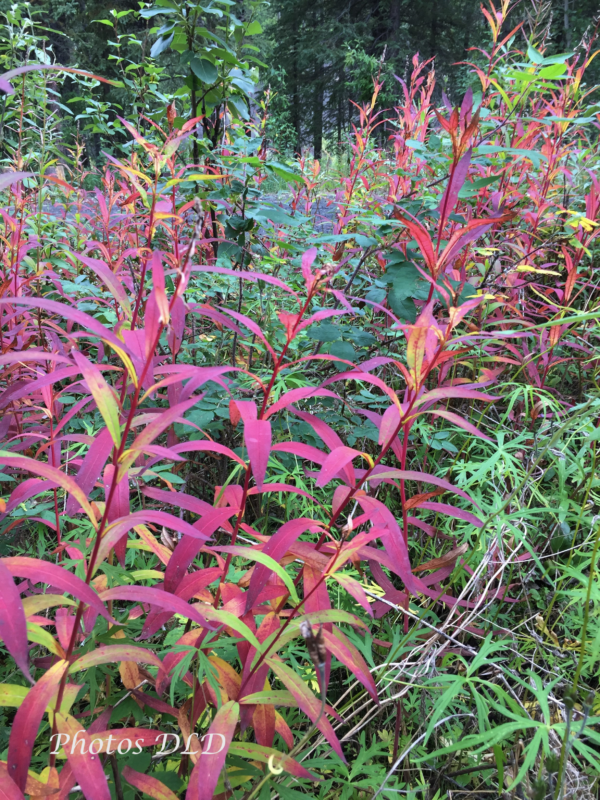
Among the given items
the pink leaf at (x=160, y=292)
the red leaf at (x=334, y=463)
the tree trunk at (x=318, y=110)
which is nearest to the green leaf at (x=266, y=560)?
the red leaf at (x=334, y=463)

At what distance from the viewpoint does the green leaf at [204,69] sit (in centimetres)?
187

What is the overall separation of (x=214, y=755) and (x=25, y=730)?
0.75ft

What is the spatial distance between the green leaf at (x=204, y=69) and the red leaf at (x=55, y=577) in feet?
6.45

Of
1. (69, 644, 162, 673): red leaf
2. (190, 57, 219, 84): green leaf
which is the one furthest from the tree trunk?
(69, 644, 162, 673): red leaf

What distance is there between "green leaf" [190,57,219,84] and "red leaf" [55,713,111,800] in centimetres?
213

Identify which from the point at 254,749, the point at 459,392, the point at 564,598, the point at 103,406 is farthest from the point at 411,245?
the point at 254,749

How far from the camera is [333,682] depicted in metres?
1.13

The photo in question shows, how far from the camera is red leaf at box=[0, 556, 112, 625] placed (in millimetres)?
550

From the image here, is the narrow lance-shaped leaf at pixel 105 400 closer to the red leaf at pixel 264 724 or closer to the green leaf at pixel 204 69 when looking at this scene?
the red leaf at pixel 264 724

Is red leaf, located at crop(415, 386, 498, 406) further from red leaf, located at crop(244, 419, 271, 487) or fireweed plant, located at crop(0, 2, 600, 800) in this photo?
red leaf, located at crop(244, 419, 271, 487)

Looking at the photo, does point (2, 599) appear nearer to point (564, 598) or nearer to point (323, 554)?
point (323, 554)

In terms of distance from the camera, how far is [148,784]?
2.23ft

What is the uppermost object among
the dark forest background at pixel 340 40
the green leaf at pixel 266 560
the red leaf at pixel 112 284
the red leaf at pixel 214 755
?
the dark forest background at pixel 340 40

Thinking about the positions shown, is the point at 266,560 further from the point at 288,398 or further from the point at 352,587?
the point at 288,398
